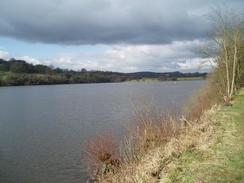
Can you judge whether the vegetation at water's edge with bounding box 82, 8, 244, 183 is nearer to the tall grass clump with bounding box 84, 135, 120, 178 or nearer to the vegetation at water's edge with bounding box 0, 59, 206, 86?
the tall grass clump with bounding box 84, 135, 120, 178

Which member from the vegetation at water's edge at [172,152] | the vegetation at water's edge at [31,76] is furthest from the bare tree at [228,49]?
the vegetation at water's edge at [31,76]

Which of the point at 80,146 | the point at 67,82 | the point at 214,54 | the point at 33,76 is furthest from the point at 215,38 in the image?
the point at 67,82

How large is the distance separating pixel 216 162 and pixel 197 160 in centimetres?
72

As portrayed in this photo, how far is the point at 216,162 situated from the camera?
380 inches

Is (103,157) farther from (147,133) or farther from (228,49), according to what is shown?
(228,49)

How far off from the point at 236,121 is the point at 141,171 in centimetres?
750

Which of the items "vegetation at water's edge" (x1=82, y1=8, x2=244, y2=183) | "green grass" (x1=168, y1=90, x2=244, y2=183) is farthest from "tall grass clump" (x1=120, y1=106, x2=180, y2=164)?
"green grass" (x1=168, y1=90, x2=244, y2=183)

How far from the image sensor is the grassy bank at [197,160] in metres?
8.72

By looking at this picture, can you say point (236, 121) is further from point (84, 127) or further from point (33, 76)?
point (33, 76)

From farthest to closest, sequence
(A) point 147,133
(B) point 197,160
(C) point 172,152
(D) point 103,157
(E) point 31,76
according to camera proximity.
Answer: (E) point 31,76 < (D) point 103,157 < (A) point 147,133 < (C) point 172,152 < (B) point 197,160

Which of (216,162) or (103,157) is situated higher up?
(216,162)

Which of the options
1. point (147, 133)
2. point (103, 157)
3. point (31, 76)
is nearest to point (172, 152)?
point (147, 133)

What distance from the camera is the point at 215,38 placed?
33.9 metres

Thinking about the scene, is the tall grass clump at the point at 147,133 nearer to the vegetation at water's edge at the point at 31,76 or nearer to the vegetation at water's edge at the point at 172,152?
the vegetation at water's edge at the point at 172,152
